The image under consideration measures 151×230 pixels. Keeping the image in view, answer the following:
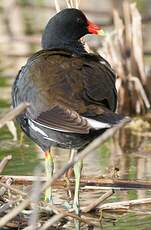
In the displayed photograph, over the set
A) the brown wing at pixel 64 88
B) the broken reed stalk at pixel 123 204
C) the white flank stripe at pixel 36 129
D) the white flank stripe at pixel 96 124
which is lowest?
the broken reed stalk at pixel 123 204

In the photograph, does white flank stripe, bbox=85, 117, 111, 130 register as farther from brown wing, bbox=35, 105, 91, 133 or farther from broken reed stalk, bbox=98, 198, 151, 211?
broken reed stalk, bbox=98, 198, 151, 211

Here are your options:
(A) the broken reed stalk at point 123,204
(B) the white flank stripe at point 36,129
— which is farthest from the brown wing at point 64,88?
(A) the broken reed stalk at point 123,204

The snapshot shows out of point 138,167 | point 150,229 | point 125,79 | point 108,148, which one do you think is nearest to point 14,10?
point 125,79

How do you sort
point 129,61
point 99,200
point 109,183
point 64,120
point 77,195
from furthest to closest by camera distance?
point 129,61 < point 109,183 < point 77,195 < point 99,200 < point 64,120

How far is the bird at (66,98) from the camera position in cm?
491

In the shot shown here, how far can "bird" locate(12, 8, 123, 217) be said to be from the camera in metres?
4.91

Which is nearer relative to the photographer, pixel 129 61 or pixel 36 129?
pixel 36 129

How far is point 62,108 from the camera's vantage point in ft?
16.4

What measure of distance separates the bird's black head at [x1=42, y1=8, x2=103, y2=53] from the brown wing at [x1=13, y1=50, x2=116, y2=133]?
0.42m

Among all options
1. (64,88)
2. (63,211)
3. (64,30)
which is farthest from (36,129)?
(64,30)

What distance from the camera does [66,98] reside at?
5.08 meters

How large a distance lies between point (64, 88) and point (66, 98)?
9 centimetres

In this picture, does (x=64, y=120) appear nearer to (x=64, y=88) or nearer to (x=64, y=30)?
(x=64, y=88)

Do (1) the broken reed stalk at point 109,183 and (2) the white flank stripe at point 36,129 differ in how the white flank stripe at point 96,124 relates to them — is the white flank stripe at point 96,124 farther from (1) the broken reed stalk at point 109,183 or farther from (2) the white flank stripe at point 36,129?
(1) the broken reed stalk at point 109,183
